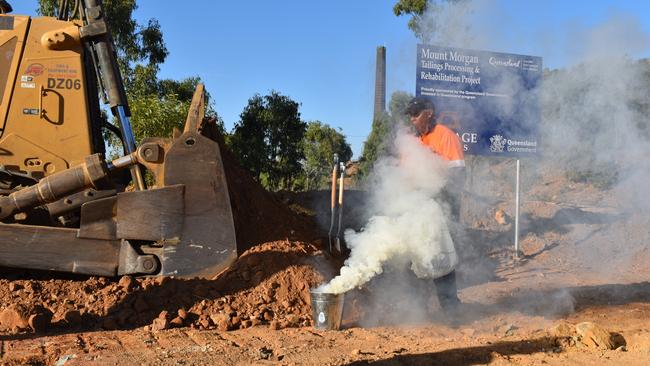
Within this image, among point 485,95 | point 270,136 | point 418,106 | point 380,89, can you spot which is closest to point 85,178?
point 418,106

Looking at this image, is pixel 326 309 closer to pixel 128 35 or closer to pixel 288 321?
pixel 288 321

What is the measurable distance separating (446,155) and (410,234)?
894 mm

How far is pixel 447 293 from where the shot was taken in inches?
230

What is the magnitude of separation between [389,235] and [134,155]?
101 inches

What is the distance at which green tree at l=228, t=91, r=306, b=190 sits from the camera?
1572 centimetres

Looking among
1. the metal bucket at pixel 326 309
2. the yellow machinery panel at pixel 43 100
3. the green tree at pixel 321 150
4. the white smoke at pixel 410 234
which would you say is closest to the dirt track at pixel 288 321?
the metal bucket at pixel 326 309

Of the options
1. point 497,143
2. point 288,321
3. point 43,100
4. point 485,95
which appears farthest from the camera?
point 497,143

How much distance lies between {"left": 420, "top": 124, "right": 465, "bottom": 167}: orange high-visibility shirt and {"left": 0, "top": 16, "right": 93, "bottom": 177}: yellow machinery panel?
12.0ft

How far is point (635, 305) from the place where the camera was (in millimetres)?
6293

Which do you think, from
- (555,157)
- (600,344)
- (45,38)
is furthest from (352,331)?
(555,157)

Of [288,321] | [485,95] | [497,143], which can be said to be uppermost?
[485,95]

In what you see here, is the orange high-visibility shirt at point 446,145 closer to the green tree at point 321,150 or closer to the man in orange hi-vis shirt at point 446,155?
the man in orange hi-vis shirt at point 446,155

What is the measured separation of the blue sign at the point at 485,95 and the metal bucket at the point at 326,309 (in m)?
4.78

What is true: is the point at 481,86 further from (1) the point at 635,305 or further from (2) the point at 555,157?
(1) the point at 635,305
